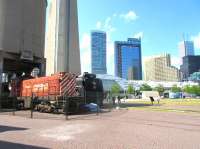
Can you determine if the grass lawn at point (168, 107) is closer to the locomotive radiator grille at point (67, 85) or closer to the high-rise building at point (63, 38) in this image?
the locomotive radiator grille at point (67, 85)

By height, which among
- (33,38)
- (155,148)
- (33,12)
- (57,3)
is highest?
(57,3)

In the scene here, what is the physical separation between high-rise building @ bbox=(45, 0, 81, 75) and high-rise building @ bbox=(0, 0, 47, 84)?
2472 centimetres

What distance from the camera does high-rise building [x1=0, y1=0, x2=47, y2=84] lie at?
128ft

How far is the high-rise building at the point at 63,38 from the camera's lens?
7131 centimetres

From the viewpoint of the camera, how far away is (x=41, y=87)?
96.2 feet

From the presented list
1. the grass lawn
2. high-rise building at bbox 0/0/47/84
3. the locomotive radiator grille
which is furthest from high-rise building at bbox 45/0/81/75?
the locomotive radiator grille

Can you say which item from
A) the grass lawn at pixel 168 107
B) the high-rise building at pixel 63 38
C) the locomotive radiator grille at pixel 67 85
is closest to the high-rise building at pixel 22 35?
the locomotive radiator grille at pixel 67 85

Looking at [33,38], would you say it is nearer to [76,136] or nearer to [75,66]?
[75,66]

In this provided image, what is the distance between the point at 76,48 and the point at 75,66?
505 cm

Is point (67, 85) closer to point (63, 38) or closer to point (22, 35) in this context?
point (22, 35)

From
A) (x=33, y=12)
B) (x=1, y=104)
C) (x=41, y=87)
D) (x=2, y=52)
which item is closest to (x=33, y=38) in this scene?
(x=33, y=12)

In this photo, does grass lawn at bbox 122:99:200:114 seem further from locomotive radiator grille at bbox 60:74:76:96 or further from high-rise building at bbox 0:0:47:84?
high-rise building at bbox 0:0:47:84

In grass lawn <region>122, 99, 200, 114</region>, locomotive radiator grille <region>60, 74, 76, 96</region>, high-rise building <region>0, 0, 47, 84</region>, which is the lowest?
grass lawn <region>122, 99, 200, 114</region>

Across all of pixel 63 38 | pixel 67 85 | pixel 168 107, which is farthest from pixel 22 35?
pixel 63 38
